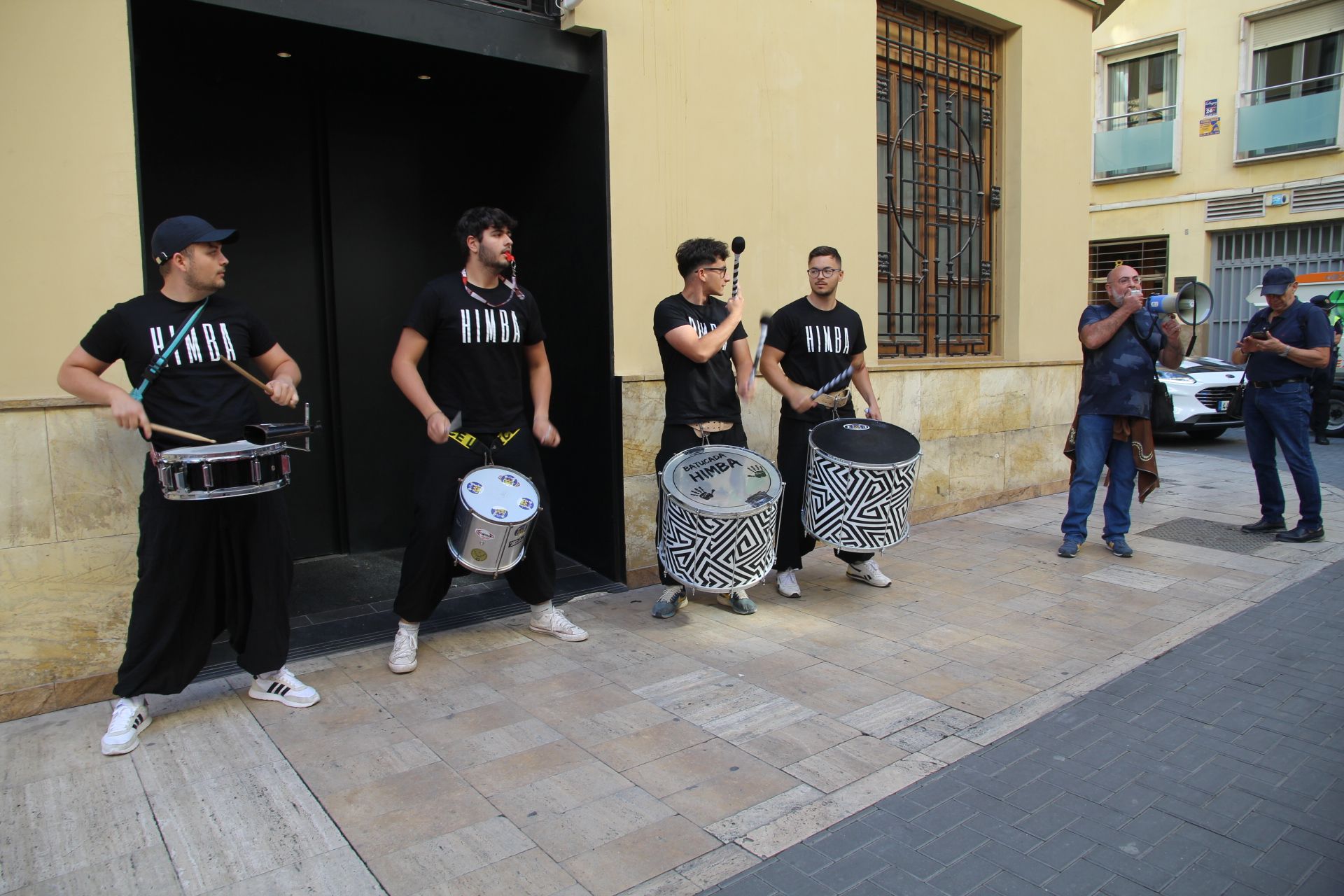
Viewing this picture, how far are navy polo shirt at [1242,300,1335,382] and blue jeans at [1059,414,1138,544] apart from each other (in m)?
1.27

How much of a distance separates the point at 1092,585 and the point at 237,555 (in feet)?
15.4

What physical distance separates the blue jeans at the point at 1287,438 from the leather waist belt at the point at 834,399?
347 centimetres

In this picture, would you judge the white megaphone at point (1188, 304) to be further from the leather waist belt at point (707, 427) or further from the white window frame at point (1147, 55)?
the white window frame at point (1147, 55)

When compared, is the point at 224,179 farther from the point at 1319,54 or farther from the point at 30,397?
the point at 1319,54

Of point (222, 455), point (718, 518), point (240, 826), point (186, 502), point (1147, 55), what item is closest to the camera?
point (240, 826)

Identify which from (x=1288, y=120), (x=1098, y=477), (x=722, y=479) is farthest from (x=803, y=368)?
(x=1288, y=120)

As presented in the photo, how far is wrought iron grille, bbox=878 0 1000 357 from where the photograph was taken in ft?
24.4

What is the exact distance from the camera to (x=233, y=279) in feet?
18.0

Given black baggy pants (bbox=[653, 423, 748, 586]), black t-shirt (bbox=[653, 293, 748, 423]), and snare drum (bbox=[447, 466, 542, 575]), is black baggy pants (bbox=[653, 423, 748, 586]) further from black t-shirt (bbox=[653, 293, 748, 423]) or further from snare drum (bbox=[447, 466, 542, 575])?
snare drum (bbox=[447, 466, 542, 575])

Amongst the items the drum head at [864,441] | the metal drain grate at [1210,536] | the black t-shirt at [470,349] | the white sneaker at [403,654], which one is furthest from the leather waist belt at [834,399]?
the metal drain grate at [1210,536]

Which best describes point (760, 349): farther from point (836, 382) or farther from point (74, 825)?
point (74, 825)

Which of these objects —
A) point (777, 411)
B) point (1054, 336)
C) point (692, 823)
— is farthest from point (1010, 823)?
point (1054, 336)

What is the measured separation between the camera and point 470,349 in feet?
14.0

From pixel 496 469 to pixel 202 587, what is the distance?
1.26m
